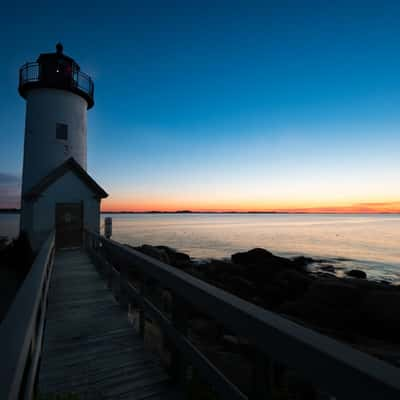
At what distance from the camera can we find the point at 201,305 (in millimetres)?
1882

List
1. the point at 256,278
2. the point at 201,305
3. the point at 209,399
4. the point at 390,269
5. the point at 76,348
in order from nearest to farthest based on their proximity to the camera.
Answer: the point at 201,305 < the point at 209,399 < the point at 76,348 < the point at 256,278 < the point at 390,269

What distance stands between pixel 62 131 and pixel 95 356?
1293 cm

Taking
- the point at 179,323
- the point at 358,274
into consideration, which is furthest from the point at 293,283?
the point at 179,323

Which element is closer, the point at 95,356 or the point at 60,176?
the point at 95,356

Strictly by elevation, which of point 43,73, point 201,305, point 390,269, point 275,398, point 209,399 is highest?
point 43,73

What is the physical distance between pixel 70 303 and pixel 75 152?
1052cm

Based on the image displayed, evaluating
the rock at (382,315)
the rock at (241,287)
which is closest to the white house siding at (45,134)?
the rock at (241,287)

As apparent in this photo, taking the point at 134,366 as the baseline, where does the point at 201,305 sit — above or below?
above

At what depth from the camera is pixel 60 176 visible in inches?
480

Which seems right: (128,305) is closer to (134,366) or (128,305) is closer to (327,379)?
(134,366)

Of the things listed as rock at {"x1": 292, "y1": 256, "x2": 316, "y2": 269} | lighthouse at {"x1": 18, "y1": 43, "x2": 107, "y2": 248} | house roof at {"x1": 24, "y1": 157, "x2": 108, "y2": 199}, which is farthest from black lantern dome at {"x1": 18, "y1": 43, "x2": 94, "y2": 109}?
rock at {"x1": 292, "y1": 256, "x2": 316, "y2": 269}

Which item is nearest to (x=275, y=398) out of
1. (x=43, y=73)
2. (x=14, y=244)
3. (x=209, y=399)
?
(x=209, y=399)

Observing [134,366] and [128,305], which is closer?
[134,366]

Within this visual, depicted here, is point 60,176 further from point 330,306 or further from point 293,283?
point 293,283
